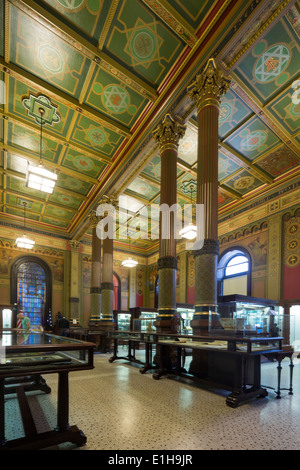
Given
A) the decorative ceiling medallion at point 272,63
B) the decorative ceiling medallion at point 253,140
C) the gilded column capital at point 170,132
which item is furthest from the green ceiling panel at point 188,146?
the decorative ceiling medallion at point 272,63

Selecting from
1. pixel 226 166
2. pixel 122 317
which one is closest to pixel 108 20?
pixel 226 166

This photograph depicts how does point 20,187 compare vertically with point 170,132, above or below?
below

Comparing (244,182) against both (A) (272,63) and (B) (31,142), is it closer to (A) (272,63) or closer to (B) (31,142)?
(A) (272,63)

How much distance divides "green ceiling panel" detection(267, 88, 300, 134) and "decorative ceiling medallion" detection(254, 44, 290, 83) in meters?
0.80

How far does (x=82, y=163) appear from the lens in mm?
10148

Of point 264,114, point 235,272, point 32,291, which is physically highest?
point 264,114

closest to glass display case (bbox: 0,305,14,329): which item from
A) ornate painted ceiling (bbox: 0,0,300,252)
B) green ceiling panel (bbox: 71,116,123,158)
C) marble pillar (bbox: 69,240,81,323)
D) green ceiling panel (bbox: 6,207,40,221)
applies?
marble pillar (bbox: 69,240,81,323)

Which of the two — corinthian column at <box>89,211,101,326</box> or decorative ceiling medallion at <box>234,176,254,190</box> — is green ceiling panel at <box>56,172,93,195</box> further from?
decorative ceiling medallion at <box>234,176,254,190</box>

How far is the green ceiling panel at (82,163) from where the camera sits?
9.72 metres

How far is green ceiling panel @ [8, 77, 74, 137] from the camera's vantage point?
711cm

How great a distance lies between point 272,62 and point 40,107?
649 cm

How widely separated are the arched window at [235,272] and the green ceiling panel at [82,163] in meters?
7.79

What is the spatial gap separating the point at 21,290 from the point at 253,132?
580 inches

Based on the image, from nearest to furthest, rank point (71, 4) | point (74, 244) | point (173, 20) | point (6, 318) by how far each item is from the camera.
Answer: point (71, 4), point (173, 20), point (6, 318), point (74, 244)
